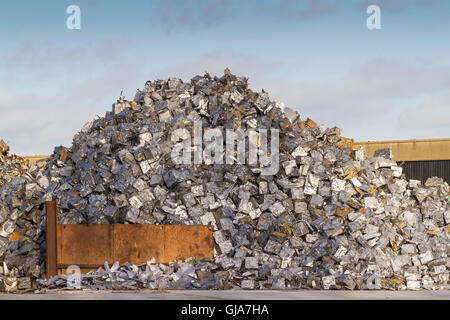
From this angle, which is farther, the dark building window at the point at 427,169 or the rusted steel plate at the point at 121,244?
the dark building window at the point at 427,169

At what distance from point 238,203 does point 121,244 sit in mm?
3168

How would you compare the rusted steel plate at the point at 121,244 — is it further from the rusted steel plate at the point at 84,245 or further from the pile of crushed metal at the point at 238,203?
the pile of crushed metal at the point at 238,203

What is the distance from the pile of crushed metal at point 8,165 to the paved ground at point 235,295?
46.9 feet

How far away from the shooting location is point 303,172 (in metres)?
16.7

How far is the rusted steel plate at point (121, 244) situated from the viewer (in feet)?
48.3

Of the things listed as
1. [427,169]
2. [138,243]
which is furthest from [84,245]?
[427,169]

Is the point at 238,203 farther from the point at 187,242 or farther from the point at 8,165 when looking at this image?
the point at 8,165

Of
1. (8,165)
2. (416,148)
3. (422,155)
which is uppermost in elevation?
(416,148)

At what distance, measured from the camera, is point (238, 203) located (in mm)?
15984

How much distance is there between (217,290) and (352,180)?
5327mm

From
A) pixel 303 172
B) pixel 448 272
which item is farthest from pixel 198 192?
pixel 448 272

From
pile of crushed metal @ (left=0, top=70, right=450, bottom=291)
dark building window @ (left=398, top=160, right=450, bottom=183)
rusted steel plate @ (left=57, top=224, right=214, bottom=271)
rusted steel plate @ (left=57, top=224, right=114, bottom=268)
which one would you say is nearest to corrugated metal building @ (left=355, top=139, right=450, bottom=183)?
dark building window @ (left=398, top=160, right=450, bottom=183)

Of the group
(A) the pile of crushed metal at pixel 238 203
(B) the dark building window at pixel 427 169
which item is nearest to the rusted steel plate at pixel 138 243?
(A) the pile of crushed metal at pixel 238 203
